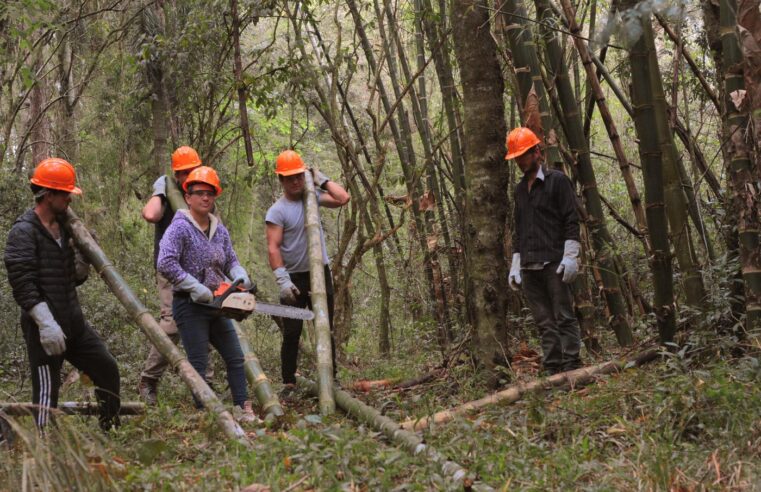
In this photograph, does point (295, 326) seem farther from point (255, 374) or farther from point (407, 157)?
point (407, 157)

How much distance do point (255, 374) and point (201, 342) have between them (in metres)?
0.44

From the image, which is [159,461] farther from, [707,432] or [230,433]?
[707,432]

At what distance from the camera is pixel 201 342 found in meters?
4.95

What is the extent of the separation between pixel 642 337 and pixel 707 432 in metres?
2.57

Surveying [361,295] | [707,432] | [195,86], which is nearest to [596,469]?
[707,432]

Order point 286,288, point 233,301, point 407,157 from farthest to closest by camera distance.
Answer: point 407,157, point 286,288, point 233,301

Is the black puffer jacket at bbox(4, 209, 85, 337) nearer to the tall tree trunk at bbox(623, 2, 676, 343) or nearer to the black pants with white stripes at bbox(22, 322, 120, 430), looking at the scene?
the black pants with white stripes at bbox(22, 322, 120, 430)

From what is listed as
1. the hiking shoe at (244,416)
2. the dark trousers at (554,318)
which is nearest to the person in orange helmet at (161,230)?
the hiking shoe at (244,416)

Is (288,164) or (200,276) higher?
(288,164)

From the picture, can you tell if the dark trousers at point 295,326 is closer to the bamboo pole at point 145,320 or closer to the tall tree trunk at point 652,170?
the bamboo pole at point 145,320

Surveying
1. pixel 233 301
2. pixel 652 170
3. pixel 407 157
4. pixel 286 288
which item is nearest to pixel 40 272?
pixel 233 301

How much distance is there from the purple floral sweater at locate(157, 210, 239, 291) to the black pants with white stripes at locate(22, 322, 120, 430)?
2.05ft

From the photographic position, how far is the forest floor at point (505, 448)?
2865 millimetres

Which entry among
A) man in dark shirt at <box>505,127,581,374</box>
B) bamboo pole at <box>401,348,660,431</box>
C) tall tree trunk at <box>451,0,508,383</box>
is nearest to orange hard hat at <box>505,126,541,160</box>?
man in dark shirt at <box>505,127,581,374</box>
